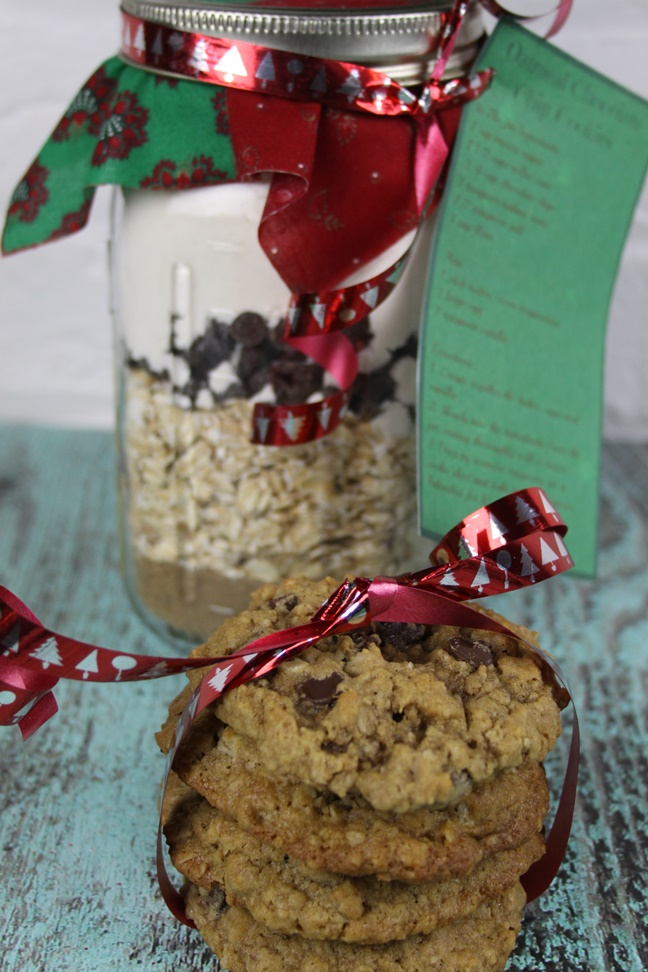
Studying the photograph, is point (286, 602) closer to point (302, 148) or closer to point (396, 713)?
point (396, 713)

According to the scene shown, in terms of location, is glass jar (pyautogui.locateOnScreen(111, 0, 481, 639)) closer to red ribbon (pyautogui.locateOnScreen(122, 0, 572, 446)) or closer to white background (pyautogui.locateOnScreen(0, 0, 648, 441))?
red ribbon (pyautogui.locateOnScreen(122, 0, 572, 446))

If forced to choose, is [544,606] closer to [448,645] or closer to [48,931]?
[448,645]

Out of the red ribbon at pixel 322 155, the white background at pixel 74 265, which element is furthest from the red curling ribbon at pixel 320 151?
the white background at pixel 74 265

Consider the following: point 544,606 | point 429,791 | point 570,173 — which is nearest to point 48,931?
point 429,791

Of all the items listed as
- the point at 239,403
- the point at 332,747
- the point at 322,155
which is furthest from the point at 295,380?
the point at 332,747

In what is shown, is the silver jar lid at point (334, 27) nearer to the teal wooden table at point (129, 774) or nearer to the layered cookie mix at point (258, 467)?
the layered cookie mix at point (258, 467)

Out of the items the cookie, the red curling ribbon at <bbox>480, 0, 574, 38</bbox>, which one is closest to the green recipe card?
the red curling ribbon at <bbox>480, 0, 574, 38</bbox>
